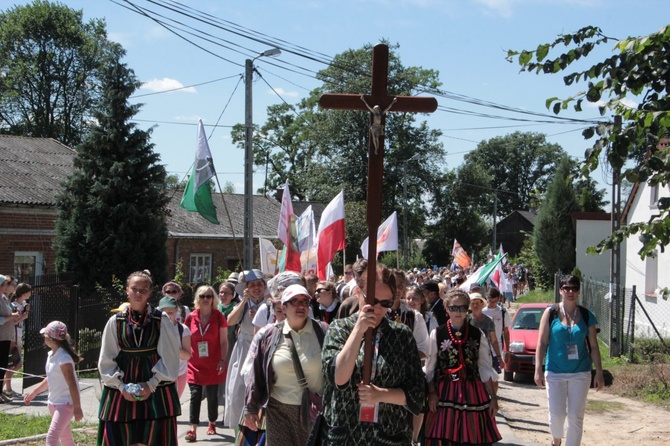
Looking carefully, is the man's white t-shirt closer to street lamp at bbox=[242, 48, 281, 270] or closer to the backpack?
the backpack

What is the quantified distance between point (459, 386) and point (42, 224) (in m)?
20.6

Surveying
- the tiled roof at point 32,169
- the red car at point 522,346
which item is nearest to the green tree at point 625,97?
the red car at point 522,346

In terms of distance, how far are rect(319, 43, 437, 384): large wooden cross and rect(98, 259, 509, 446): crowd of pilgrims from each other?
6 cm

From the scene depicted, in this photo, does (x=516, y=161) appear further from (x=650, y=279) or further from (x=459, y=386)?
(x=459, y=386)

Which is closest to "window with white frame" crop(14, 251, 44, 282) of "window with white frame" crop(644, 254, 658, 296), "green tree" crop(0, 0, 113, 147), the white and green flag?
the white and green flag

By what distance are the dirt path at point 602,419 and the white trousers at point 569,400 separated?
1.75 meters

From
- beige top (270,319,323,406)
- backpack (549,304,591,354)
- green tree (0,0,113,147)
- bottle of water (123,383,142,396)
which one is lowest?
bottle of water (123,383,142,396)

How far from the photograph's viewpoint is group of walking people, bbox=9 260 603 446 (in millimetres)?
4414

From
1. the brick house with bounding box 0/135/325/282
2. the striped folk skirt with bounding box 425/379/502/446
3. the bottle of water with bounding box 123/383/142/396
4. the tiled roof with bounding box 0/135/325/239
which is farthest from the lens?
the tiled roof with bounding box 0/135/325/239

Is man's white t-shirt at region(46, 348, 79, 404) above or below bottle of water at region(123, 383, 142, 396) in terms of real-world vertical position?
below

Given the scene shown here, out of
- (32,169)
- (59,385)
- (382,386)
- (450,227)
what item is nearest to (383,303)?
(382,386)

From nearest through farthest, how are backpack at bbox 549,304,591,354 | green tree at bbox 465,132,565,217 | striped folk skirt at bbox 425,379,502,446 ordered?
striped folk skirt at bbox 425,379,502,446, backpack at bbox 549,304,591,354, green tree at bbox 465,132,565,217

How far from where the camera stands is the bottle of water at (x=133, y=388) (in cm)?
593

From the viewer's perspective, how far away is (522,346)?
1508 cm
